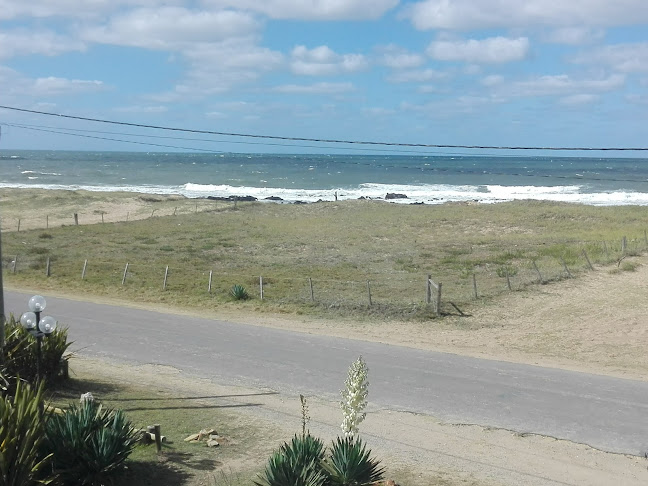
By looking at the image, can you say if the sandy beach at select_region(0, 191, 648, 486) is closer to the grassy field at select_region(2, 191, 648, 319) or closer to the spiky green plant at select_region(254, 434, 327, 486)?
the grassy field at select_region(2, 191, 648, 319)

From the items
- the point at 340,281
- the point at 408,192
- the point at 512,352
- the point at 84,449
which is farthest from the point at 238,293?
the point at 408,192

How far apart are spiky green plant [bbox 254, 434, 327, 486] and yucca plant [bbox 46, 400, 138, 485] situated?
1.77 meters

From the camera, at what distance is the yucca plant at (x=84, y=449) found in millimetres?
8734

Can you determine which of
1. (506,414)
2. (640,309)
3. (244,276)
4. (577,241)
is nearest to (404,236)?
(577,241)

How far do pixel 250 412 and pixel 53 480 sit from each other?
4628 mm

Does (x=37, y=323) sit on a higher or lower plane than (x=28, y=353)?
higher

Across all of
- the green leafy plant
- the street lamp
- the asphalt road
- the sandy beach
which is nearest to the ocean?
the sandy beach

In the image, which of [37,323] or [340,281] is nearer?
[37,323]

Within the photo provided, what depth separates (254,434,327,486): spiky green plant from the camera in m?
8.21

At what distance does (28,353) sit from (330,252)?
83.4 ft

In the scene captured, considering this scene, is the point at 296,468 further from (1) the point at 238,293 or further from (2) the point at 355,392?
(1) the point at 238,293

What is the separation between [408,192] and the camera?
100125 mm

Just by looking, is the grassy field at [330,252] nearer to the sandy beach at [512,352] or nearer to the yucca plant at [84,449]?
the sandy beach at [512,352]

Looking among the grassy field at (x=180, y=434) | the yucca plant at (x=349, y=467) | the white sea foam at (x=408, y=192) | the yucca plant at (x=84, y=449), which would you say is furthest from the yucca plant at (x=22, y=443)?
the white sea foam at (x=408, y=192)
